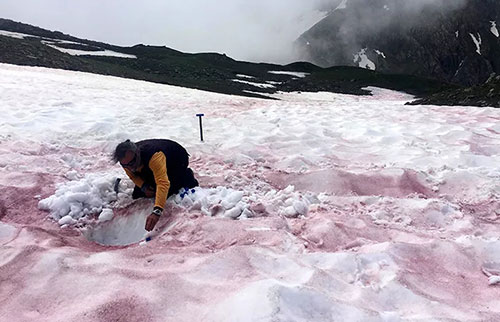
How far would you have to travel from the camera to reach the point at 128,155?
3895 millimetres

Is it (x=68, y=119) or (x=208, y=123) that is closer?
(x=68, y=119)

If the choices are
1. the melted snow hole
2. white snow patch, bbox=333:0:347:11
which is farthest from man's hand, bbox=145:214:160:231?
white snow patch, bbox=333:0:347:11

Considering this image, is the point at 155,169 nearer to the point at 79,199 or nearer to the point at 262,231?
the point at 79,199

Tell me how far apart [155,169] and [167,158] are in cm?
34

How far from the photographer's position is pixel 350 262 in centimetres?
316

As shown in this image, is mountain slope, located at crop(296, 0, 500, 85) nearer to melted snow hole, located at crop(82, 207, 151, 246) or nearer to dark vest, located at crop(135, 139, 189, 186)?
dark vest, located at crop(135, 139, 189, 186)

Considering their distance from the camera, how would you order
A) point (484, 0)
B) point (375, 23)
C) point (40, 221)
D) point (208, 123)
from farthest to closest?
point (375, 23), point (484, 0), point (208, 123), point (40, 221)

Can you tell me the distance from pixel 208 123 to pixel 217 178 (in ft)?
15.0

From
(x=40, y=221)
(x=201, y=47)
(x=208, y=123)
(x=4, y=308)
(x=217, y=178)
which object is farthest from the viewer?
(x=201, y=47)

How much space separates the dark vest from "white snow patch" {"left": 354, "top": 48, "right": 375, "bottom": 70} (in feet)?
417

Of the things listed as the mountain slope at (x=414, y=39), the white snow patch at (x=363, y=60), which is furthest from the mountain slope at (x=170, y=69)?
the mountain slope at (x=414, y=39)

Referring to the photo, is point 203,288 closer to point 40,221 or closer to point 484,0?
point 40,221

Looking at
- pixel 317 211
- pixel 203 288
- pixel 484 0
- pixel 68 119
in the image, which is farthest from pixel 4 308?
pixel 484 0

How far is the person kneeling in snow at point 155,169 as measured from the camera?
12.8 ft
